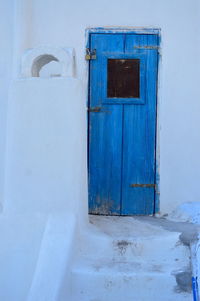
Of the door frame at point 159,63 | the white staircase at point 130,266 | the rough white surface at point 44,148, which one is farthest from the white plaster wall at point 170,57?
the rough white surface at point 44,148

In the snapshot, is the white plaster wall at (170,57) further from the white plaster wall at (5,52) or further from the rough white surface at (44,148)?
the rough white surface at (44,148)

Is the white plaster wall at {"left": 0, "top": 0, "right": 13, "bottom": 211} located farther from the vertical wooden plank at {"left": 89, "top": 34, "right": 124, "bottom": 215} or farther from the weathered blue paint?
the weathered blue paint

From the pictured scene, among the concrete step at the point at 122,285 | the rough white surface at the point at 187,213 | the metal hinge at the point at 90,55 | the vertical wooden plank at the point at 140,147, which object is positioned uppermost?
the metal hinge at the point at 90,55

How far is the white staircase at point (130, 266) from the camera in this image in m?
3.09

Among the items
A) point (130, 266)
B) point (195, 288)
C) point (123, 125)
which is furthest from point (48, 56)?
point (195, 288)

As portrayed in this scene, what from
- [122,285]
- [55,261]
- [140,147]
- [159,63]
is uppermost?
[159,63]

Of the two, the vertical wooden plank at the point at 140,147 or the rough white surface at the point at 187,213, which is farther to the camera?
the vertical wooden plank at the point at 140,147

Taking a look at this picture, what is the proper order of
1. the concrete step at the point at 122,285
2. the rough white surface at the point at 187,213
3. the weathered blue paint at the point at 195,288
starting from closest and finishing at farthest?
the weathered blue paint at the point at 195,288
the concrete step at the point at 122,285
the rough white surface at the point at 187,213

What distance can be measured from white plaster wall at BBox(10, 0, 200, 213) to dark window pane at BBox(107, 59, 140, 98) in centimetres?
31

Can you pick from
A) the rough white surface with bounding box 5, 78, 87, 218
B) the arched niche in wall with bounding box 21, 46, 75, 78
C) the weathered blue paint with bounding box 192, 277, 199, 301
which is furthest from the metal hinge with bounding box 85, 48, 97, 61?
→ the weathered blue paint with bounding box 192, 277, 199, 301

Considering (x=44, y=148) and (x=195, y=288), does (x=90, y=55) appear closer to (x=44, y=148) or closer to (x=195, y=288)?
(x=44, y=148)

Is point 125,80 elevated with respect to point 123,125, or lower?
elevated

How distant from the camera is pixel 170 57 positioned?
490 centimetres

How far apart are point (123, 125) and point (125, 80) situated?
22.2 inches
